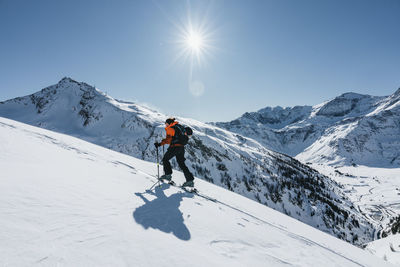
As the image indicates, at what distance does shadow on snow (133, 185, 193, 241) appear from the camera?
387 centimetres

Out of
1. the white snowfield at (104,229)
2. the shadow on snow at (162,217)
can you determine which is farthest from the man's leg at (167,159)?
the shadow on snow at (162,217)

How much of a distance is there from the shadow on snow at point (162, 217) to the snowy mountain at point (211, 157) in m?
99.3

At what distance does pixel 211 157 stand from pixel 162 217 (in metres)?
126

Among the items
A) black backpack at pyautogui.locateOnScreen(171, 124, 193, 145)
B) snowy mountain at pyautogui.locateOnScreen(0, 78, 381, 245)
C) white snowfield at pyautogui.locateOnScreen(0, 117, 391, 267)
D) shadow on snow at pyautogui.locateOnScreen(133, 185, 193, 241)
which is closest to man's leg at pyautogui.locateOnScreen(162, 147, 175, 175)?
black backpack at pyautogui.locateOnScreen(171, 124, 193, 145)

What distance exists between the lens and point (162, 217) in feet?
14.7

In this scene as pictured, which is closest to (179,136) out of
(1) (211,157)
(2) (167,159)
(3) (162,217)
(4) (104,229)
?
(2) (167,159)

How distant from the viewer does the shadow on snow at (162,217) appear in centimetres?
387

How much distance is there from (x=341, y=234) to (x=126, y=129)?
5954 inches

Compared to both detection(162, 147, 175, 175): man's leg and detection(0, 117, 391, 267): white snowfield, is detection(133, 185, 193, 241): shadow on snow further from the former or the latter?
detection(162, 147, 175, 175): man's leg

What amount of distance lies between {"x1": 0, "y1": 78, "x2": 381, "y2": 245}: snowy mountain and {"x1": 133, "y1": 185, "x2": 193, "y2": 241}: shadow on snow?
99.3 metres

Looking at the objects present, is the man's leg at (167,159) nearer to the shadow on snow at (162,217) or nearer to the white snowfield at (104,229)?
the white snowfield at (104,229)

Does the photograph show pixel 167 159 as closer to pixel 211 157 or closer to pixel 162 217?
pixel 162 217

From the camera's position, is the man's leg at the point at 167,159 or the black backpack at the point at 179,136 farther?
the man's leg at the point at 167,159

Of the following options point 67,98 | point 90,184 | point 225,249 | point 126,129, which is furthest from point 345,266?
point 67,98
